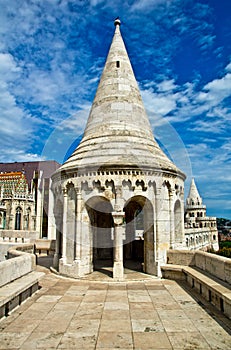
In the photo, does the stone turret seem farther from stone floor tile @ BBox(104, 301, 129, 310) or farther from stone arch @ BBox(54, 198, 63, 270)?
stone floor tile @ BBox(104, 301, 129, 310)

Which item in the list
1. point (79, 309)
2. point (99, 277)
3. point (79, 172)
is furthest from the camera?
point (79, 172)

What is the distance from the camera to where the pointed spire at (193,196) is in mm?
49625

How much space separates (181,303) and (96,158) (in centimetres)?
611

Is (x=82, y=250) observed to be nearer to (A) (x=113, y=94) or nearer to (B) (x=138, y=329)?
(B) (x=138, y=329)

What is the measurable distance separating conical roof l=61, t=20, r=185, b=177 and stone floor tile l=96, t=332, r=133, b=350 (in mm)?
6349

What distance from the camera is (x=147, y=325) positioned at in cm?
564

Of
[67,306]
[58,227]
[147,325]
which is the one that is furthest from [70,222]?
[147,325]

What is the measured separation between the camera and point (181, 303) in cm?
714

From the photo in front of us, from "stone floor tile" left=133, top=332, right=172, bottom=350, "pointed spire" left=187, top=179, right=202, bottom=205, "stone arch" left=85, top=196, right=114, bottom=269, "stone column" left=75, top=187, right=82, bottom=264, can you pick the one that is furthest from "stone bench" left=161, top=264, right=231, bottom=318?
"pointed spire" left=187, top=179, right=202, bottom=205

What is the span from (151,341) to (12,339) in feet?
8.25

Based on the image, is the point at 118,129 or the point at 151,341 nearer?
the point at 151,341

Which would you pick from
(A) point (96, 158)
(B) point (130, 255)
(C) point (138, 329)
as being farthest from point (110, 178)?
(B) point (130, 255)

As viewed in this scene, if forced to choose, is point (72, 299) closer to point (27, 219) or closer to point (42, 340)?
point (42, 340)

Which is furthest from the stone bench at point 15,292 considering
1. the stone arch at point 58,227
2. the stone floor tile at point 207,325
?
the stone arch at point 58,227
